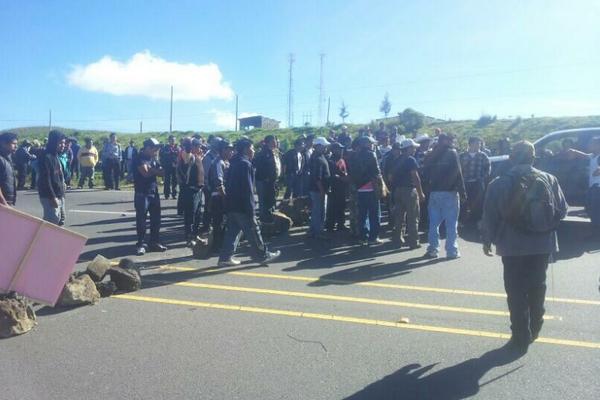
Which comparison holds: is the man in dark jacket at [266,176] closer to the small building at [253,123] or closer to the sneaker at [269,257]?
the sneaker at [269,257]

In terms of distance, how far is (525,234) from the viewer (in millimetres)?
4609

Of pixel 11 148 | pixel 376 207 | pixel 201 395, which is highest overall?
pixel 11 148

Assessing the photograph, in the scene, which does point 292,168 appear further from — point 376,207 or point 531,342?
point 531,342

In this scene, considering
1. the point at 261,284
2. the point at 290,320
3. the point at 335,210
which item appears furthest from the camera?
the point at 335,210

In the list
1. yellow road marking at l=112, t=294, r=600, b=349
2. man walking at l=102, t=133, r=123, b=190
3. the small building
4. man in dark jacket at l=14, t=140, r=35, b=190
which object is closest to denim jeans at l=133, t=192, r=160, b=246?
yellow road marking at l=112, t=294, r=600, b=349

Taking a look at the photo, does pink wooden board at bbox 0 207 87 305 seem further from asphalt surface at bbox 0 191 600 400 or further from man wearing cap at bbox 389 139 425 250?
man wearing cap at bbox 389 139 425 250

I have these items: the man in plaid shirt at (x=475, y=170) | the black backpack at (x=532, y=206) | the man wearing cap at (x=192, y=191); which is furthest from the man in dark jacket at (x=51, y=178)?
the man in plaid shirt at (x=475, y=170)

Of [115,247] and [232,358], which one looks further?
[115,247]

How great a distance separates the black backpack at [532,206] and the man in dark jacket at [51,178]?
5.96m

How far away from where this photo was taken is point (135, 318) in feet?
17.9

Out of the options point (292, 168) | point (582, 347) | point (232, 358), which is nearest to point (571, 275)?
point (582, 347)

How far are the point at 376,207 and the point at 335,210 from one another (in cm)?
153

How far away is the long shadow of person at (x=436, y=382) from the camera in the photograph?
12.5 ft

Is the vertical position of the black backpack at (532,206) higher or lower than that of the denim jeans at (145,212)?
higher
